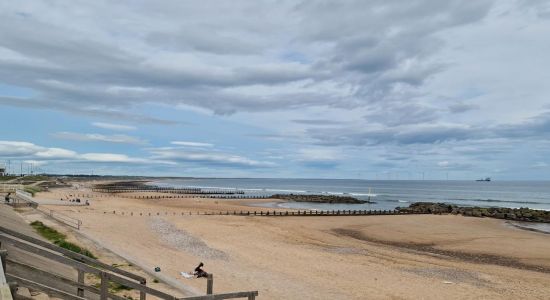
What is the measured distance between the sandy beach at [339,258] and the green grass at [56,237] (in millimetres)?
1377

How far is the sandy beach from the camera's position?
17.8m

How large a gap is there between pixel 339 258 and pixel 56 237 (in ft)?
47.7

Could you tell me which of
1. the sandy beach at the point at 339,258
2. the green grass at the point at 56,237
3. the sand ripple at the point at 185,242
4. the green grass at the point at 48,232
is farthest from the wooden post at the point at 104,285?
the sand ripple at the point at 185,242

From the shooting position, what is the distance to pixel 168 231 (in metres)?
33.4

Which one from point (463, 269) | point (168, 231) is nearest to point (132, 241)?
point (168, 231)

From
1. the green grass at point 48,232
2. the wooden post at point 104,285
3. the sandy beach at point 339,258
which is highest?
the wooden post at point 104,285

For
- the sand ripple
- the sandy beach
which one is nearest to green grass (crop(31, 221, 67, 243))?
the sandy beach

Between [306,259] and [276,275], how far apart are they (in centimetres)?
483

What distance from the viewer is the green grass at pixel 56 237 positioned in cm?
1780

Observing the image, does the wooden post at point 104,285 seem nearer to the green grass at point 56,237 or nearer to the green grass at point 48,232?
the green grass at point 56,237

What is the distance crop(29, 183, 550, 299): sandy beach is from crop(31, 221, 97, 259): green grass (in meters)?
1.38

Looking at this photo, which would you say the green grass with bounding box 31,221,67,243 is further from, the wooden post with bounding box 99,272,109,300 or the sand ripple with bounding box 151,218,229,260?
the wooden post with bounding box 99,272,109,300

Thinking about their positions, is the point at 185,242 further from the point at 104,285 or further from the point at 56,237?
the point at 104,285

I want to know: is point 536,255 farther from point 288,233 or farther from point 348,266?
point 288,233
